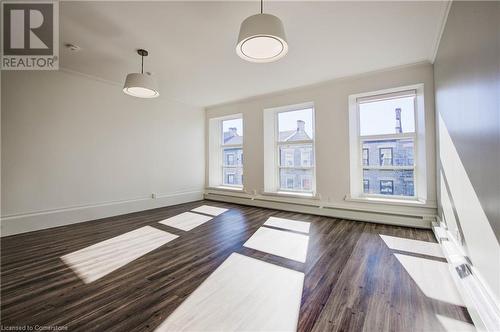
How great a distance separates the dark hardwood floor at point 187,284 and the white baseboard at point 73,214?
220 millimetres

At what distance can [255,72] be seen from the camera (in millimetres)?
3738

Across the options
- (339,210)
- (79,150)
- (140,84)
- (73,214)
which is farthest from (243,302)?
(79,150)

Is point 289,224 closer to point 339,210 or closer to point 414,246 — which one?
point 339,210

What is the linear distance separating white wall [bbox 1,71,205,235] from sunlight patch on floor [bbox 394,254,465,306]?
4.94 meters

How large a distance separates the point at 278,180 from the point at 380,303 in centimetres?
368

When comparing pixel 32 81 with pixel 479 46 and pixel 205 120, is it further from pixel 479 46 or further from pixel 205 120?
pixel 479 46

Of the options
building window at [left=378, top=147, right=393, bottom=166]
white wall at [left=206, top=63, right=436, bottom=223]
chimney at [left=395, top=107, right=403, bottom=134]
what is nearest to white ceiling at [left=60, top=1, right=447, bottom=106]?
white wall at [left=206, top=63, right=436, bottom=223]

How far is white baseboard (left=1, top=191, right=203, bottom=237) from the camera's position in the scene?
321cm

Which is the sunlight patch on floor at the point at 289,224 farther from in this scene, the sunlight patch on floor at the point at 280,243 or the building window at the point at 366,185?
the building window at the point at 366,185

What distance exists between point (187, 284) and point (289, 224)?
2.23 meters

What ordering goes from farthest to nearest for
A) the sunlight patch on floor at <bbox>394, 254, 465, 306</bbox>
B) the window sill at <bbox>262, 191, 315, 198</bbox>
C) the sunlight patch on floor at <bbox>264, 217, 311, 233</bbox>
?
Result: the window sill at <bbox>262, 191, 315, 198</bbox>
the sunlight patch on floor at <bbox>264, 217, 311, 233</bbox>
the sunlight patch on floor at <bbox>394, 254, 465, 306</bbox>

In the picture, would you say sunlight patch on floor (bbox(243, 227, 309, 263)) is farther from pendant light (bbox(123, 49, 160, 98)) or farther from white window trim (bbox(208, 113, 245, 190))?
white window trim (bbox(208, 113, 245, 190))

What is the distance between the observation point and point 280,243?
284cm

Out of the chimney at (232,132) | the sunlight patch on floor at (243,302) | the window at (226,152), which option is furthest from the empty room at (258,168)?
the chimney at (232,132)
